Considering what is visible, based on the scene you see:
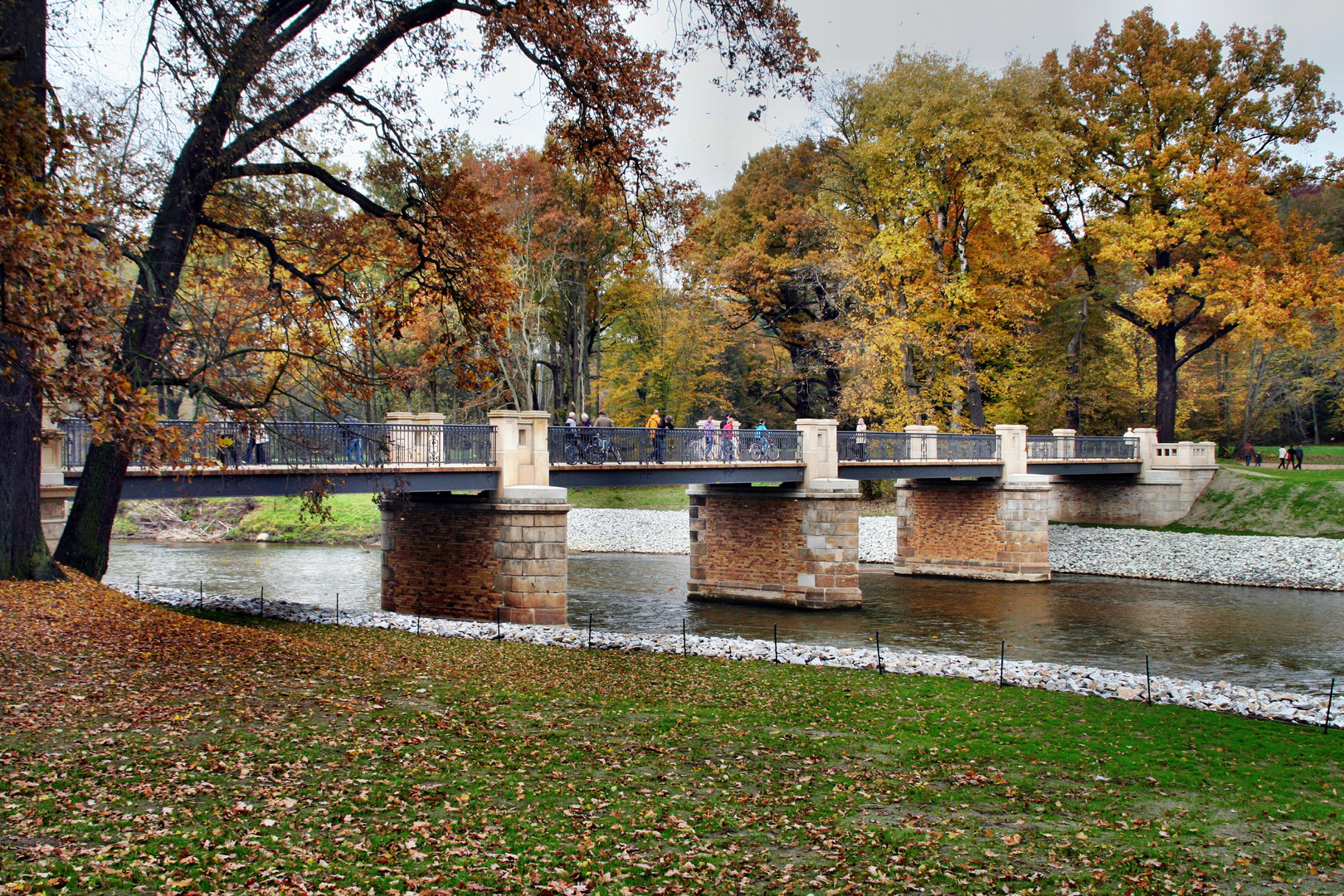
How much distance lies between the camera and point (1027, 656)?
726 inches

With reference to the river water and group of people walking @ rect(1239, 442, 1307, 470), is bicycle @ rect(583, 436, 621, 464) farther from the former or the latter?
group of people walking @ rect(1239, 442, 1307, 470)

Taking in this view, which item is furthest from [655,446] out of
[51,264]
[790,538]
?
[51,264]

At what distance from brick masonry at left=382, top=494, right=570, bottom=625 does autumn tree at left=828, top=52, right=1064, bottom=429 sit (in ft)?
63.5

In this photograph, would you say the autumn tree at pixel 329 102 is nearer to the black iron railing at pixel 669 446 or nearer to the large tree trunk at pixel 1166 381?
the black iron railing at pixel 669 446

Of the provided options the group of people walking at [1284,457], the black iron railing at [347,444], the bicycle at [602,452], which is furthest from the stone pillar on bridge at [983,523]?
the black iron railing at [347,444]

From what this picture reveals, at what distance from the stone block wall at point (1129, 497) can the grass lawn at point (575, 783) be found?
2640cm

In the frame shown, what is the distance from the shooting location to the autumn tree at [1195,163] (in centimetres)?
3384

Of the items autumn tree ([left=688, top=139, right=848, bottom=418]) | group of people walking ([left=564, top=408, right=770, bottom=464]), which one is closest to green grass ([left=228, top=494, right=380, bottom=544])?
autumn tree ([left=688, top=139, right=848, bottom=418])

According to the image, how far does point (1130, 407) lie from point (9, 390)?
145 ft

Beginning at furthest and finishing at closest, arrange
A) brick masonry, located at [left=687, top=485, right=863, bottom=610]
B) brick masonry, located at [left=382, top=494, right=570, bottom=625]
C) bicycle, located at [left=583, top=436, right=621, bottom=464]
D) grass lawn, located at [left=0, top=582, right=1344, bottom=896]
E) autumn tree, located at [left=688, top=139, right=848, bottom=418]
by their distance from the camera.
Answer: autumn tree, located at [left=688, top=139, right=848, bottom=418], brick masonry, located at [left=687, top=485, right=863, bottom=610], bicycle, located at [left=583, top=436, right=621, bottom=464], brick masonry, located at [left=382, top=494, right=570, bottom=625], grass lawn, located at [left=0, top=582, right=1344, bottom=896]

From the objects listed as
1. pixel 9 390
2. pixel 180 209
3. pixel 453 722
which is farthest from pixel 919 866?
pixel 180 209

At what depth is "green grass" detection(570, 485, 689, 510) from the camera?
145 feet

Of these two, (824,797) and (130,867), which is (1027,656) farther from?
(130,867)

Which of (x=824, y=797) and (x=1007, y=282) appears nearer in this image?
(x=824, y=797)
